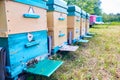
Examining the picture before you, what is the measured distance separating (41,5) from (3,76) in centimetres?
116

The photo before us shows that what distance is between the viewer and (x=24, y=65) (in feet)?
6.57

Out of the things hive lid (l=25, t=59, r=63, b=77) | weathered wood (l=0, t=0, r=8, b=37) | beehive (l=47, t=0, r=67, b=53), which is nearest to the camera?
weathered wood (l=0, t=0, r=8, b=37)

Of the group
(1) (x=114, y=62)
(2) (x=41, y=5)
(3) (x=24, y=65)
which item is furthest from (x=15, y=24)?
(1) (x=114, y=62)

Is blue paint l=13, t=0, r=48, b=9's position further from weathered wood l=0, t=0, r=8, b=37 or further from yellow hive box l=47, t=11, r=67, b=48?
yellow hive box l=47, t=11, r=67, b=48

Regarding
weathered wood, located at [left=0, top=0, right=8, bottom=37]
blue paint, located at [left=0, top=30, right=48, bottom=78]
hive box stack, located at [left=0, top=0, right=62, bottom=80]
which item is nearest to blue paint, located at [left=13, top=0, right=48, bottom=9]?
hive box stack, located at [left=0, top=0, right=62, bottom=80]

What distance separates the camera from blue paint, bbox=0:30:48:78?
5.54 ft

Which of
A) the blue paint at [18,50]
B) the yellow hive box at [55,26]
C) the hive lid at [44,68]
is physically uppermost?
the yellow hive box at [55,26]

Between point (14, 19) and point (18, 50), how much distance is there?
13.9 inches

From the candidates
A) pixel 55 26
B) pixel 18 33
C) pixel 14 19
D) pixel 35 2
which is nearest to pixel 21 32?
pixel 18 33

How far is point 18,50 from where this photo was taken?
1836mm

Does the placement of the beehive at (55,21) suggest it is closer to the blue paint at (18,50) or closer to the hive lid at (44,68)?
the blue paint at (18,50)

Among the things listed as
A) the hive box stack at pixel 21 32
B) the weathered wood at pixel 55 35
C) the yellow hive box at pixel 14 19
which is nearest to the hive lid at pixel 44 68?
the hive box stack at pixel 21 32

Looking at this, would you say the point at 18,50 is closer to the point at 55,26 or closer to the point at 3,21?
the point at 3,21

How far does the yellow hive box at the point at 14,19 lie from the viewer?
1.63 metres
